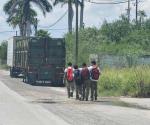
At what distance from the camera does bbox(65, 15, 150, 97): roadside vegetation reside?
3156cm

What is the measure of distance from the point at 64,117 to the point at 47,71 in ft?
76.3

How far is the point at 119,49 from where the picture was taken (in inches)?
2206

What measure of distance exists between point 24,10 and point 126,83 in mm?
55606

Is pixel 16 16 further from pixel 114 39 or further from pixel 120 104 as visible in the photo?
pixel 120 104

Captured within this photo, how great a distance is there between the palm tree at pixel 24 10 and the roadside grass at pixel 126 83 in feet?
169

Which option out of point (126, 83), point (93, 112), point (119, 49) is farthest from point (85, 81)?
point (119, 49)

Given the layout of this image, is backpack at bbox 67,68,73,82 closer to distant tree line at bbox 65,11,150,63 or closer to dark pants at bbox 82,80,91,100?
dark pants at bbox 82,80,91,100

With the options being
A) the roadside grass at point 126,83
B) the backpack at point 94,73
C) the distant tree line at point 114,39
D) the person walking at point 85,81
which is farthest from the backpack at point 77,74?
the distant tree line at point 114,39

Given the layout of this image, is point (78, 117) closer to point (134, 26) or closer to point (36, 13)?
point (134, 26)

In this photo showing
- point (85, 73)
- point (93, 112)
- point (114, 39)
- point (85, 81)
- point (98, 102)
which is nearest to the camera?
point (93, 112)

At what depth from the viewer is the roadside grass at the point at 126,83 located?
101ft

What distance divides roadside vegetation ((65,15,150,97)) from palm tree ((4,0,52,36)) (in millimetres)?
12722

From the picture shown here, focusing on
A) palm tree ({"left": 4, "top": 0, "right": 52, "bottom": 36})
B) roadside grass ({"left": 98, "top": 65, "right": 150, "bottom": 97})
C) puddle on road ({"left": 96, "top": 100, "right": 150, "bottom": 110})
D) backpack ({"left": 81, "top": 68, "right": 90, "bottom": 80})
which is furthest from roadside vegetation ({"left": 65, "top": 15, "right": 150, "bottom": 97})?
palm tree ({"left": 4, "top": 0, "right": 52, "bottom": 36})

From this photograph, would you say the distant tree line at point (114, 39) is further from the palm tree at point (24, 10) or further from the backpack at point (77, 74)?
the backpack at point (77, 74)
